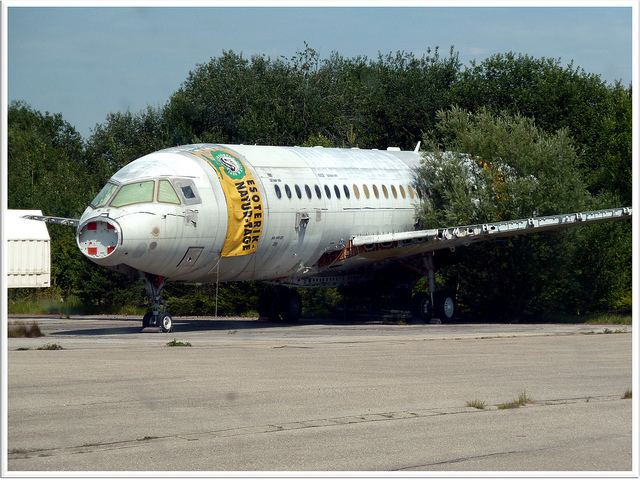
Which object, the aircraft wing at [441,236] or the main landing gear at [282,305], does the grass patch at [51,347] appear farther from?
the main landing gear at [282,305]

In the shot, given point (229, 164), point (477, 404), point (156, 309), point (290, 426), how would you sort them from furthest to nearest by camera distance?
point (229, 164), point (156, 309), point (477, 404), point (290, 426)

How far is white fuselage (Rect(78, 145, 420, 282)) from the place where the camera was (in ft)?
91.0

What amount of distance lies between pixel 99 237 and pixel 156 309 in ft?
8.53

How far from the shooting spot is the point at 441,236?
3334 cm

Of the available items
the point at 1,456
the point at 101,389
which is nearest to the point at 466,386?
the point at 101,389

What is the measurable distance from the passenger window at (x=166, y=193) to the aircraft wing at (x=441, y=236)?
6470 millimetres

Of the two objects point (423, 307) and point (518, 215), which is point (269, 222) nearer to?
point (423, 307)

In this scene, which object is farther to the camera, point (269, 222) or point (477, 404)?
point (269, 222)

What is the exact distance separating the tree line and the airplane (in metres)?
2.07

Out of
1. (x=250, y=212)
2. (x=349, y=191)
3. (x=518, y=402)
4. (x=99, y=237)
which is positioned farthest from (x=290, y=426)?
(x=349, y=191)

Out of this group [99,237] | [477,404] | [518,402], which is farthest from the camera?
[99,237]

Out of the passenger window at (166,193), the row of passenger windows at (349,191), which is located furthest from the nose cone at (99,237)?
the row of passenger windows at (349,191)

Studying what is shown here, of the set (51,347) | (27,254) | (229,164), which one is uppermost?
(229,164)

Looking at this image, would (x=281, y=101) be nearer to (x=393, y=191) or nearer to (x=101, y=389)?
(x=393, y=191)
